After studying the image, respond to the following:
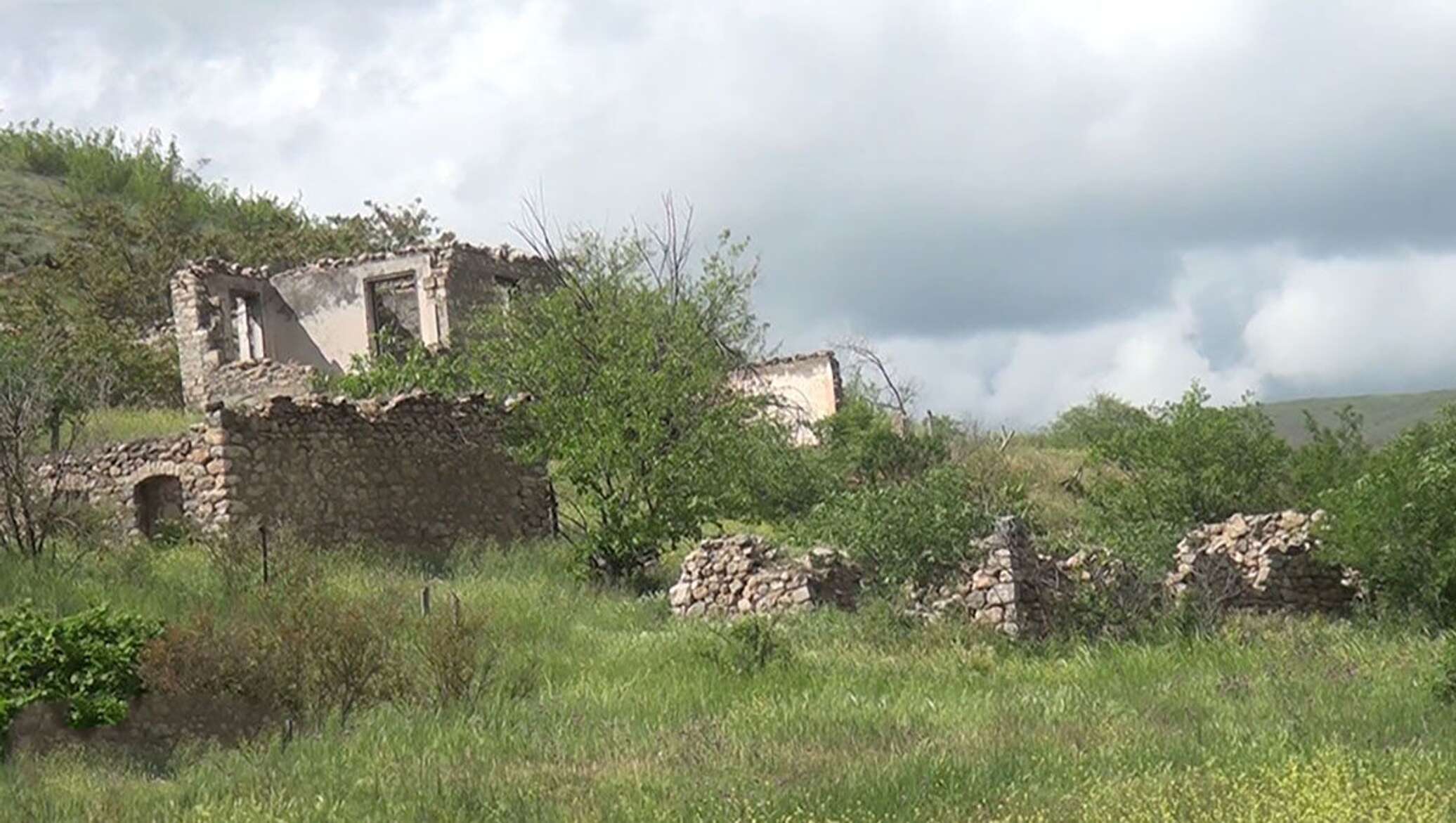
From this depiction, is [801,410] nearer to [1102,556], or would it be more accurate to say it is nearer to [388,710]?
[1102,556]

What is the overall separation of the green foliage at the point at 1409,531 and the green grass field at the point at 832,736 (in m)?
0.71

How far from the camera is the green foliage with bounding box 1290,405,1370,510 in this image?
2238cm

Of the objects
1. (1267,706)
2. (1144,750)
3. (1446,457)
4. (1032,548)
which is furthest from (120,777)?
(1446,457)

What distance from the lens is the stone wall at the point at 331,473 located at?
795 inches

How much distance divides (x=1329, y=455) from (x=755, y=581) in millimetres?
10034

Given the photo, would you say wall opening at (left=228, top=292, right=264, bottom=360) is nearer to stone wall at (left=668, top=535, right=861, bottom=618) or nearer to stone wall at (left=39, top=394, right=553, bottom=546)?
stone wall at (left=39, top=394, right=553, bottom=546)

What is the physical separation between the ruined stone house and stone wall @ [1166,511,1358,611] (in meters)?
17.4

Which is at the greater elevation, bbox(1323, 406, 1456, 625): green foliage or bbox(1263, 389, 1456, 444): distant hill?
bbox(1263, 389, 1456, 444): distant hill

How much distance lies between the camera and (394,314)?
3369 cm

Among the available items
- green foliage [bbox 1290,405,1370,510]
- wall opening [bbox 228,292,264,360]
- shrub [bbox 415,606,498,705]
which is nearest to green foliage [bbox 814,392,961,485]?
green foliage [bbox 1290,405,1370,510]

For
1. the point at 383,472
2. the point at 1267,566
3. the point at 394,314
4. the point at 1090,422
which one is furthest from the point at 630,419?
the point at 1090,422

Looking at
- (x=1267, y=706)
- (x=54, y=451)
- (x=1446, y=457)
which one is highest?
(x=54, y=451)

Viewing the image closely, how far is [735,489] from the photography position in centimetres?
2167

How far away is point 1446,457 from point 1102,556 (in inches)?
147
